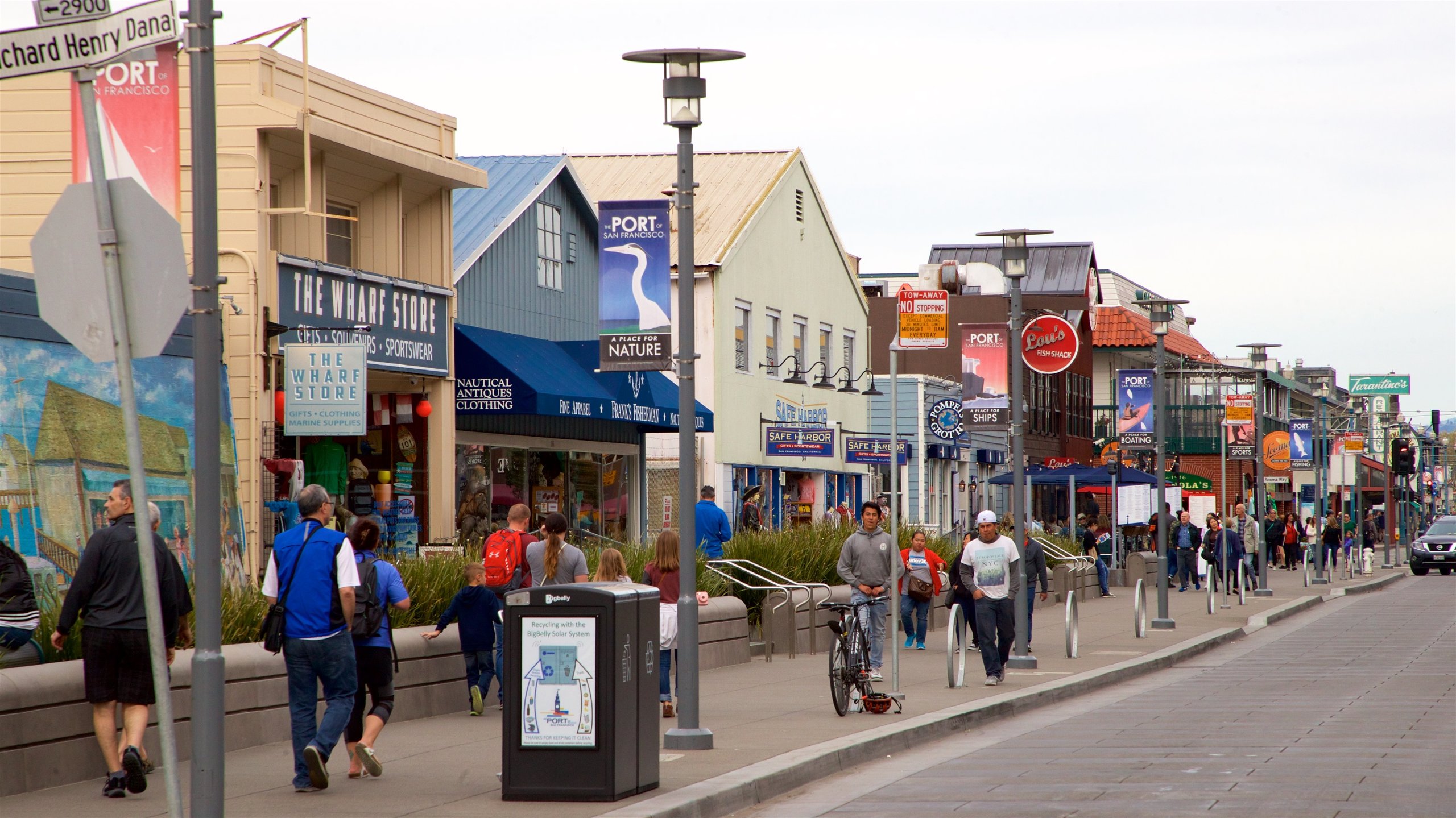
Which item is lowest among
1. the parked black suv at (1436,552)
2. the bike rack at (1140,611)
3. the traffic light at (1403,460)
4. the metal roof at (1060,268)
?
the parked black suv at (1436,552)

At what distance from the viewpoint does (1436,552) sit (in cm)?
5197

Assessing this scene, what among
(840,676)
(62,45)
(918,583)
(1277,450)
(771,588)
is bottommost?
(840,676)

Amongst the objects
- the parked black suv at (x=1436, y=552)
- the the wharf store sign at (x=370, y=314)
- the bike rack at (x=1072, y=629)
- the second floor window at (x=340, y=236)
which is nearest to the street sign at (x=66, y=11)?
the the wharf store sign at (x=370, y=314)

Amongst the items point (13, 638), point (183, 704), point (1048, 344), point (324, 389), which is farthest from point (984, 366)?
point (13, 638)

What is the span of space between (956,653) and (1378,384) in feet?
160

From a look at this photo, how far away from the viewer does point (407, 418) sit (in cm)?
2242

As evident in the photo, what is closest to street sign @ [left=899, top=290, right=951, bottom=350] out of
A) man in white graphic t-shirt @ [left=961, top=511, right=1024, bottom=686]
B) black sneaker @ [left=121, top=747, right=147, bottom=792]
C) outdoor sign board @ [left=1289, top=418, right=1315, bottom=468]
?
man in white graphic t-shirt @ [left=961, top=511, right=1024, bottom=686]

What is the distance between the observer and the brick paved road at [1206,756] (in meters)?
9.81

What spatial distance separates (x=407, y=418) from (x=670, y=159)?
16.0 metres

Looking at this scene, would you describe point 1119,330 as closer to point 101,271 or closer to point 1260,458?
point 1260,458

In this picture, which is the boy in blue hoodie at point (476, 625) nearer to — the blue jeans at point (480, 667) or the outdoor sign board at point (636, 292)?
the blue jeans at point (480, 667)

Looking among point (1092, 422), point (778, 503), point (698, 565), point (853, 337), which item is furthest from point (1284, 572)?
point (698, 565)

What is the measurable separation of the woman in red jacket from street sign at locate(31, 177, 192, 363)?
504 inches

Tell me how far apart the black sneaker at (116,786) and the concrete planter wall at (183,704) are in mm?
516
